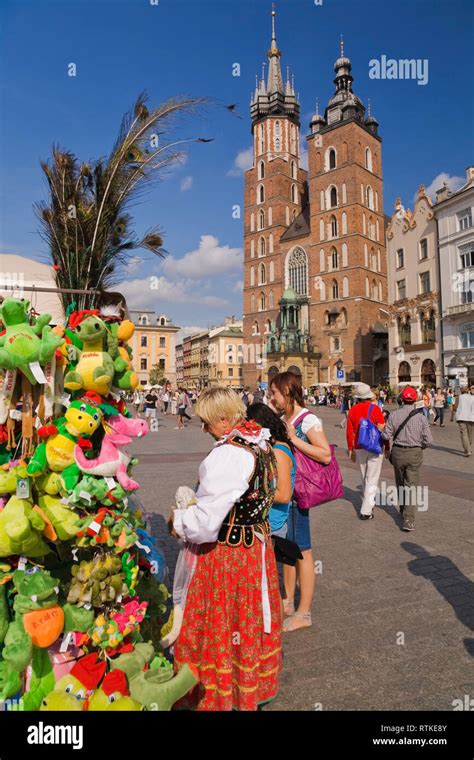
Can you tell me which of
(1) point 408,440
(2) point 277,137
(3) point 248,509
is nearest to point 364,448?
(1) point 408,440

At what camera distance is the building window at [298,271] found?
173 ft

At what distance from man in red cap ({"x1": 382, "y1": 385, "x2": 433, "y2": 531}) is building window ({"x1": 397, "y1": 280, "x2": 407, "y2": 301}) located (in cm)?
3388

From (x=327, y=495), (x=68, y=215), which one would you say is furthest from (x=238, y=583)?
(x=68, y=215)

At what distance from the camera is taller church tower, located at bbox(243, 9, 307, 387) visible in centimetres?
5519

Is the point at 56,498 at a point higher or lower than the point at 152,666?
higher

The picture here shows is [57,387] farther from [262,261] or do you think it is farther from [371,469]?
[262,261]

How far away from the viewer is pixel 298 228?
54.3 meters

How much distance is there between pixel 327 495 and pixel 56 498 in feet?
7.27

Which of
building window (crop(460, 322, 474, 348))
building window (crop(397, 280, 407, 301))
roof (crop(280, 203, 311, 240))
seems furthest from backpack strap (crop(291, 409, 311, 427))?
roof (crop(280, 203, 311, 240))

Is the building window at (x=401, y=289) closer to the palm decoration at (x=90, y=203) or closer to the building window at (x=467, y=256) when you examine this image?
the building window at (x=467, y=256)

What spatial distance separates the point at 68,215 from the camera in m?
4.32

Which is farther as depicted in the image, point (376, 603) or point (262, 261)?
point (262, 261)

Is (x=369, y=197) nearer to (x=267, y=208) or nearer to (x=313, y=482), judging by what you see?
(x=267, y=208)

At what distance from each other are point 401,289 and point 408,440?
3449 centimetres
